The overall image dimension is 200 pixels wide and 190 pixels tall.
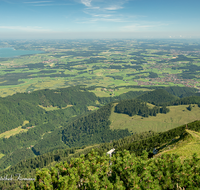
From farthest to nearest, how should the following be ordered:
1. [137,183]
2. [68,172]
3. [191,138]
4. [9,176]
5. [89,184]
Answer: [9,176]
[191,138]
[68,172]
[89,184]
[137,183]

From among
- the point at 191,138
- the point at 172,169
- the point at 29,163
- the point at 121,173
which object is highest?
the point at 172,169

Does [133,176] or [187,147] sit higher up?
[133,176]

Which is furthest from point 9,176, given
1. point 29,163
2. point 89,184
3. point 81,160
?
point 89,184

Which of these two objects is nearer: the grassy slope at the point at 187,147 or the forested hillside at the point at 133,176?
the forested hillside at the point at 133,176

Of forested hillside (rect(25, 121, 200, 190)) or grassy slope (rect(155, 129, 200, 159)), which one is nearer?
forested hillside (rect(25, 121, 200, 190))

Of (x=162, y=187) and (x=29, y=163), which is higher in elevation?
(x=162, y=187)

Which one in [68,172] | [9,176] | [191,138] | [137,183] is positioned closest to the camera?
[137,183]

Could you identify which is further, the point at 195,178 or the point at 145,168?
the point at 145,168

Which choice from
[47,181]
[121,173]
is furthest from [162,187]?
[47,181]

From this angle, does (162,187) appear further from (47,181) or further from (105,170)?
(47,181)

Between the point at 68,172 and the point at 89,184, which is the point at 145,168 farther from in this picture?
the point at 68,172

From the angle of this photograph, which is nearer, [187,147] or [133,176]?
[133,176]
